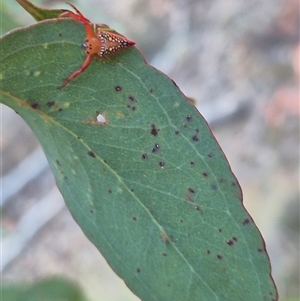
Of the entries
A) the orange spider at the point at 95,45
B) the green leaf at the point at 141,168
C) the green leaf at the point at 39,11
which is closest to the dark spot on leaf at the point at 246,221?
the green leaf at the point at 141,168

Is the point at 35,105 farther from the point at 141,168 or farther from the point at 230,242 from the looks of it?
the point at 230,242

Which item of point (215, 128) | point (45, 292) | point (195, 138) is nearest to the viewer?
point (195, 138)

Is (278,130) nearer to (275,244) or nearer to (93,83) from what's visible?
(275,244)

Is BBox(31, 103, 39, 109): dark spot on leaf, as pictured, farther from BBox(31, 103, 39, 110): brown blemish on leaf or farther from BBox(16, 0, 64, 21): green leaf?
BBox(16, 0, 64, 21): green leaf

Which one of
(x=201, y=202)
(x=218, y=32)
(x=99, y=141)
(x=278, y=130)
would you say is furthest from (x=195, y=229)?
(x=218, y=32)

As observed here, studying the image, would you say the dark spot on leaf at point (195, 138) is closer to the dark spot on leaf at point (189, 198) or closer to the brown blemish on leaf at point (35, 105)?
the dark spot on leaf at point (189, 198)

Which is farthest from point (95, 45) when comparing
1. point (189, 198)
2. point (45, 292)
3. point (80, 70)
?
point (45, 292)

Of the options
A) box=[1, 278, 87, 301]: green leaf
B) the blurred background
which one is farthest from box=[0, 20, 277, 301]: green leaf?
the blurred background
